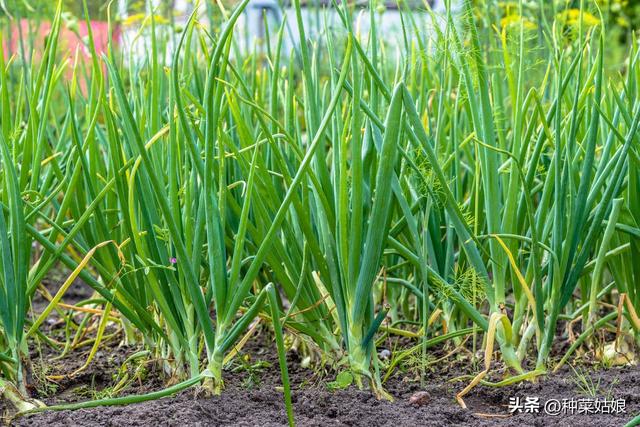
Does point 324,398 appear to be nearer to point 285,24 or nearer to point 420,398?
point 420,398

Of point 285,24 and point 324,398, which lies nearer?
point 324,398

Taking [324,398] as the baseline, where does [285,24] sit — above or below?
above

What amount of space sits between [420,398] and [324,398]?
0.47ft

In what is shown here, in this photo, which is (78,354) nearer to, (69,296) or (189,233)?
(189,233)

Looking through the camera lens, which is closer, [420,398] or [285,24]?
[420,398]

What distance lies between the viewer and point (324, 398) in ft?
3.82

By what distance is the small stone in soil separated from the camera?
1174 millimetres

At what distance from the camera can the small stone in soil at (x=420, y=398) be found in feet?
3.85

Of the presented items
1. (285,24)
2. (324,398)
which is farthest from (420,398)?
(285,24)

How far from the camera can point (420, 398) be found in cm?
118

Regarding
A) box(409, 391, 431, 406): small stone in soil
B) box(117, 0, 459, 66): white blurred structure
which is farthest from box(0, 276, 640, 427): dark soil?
box(117, 0, 459, 66): white blurred structure

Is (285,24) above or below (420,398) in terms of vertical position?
above

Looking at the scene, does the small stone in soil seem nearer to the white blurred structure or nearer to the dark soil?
the dark soil

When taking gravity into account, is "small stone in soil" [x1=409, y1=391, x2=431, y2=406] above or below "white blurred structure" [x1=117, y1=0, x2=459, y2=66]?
below
